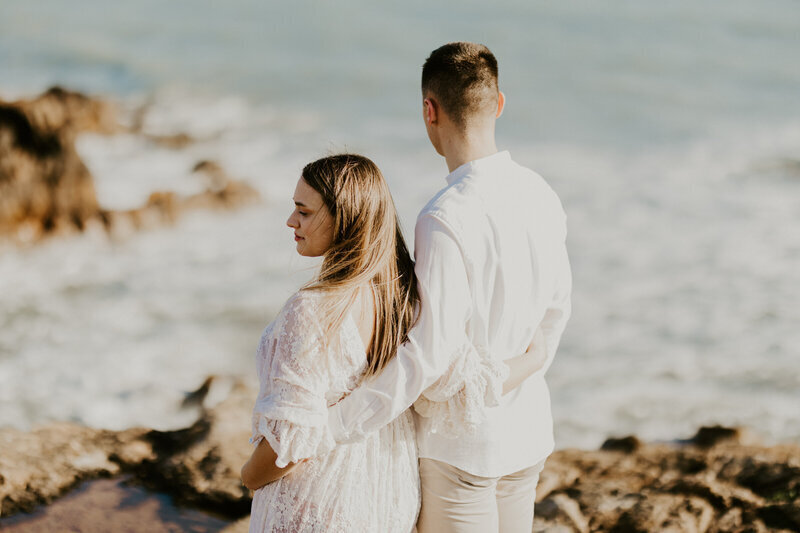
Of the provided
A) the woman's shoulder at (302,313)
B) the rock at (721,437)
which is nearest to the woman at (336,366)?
the woman's shoulder at (302,313)

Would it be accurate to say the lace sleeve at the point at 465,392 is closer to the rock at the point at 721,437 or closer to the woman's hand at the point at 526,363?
the woman's hand at the point at 526,363

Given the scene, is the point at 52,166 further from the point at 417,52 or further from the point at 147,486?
the point at 417,52

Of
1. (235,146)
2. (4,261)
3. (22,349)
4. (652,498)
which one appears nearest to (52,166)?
(4,261)

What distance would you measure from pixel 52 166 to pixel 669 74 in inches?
499

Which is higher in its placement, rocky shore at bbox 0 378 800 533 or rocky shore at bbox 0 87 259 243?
rocky shore at bbox 0 87 259 243

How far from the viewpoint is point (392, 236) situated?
224 cm

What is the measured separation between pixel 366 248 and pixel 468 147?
0.48 m

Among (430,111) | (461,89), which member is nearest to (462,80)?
(461,89)

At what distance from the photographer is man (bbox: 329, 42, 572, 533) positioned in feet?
7.00

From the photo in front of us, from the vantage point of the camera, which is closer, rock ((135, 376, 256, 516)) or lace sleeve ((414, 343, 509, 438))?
lace sleeve ((414, 343, 509, 438))

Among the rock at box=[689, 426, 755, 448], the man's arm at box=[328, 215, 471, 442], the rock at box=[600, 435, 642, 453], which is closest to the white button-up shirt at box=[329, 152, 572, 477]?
the man's arm at box=[328, 215, 471, 442]

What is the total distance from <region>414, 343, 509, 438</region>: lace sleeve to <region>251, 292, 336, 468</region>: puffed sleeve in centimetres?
34

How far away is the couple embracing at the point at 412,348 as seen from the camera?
207 cm

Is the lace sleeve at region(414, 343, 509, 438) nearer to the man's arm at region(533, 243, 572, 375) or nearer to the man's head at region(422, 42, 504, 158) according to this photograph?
the man's arm at region(533, 243, 572, 375)
